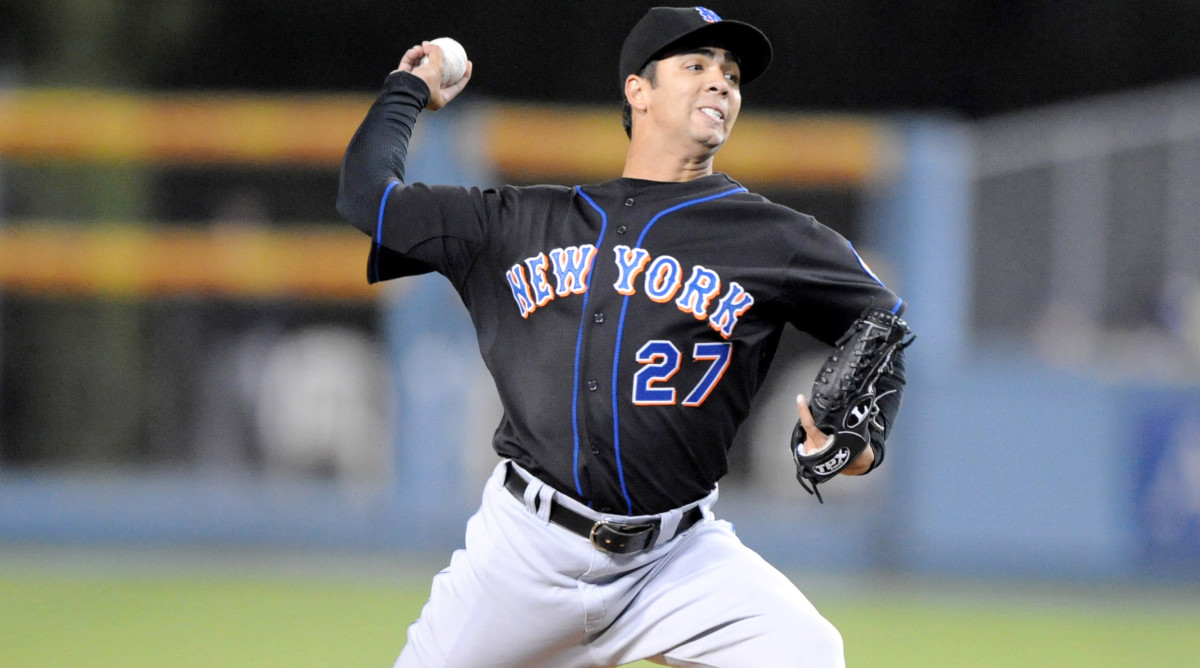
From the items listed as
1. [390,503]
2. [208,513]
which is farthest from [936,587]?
[208,513]

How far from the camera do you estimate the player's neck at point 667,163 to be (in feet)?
11.2

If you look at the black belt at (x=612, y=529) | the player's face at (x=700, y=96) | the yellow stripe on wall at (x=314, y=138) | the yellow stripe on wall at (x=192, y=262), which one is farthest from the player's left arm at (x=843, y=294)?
the yellow stripe on wall at (x=192, y=262)

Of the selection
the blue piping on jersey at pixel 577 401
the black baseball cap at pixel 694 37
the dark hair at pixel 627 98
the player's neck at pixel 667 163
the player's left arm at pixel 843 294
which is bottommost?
the blue piping on jersey at pixel 577 401

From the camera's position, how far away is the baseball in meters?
3.55

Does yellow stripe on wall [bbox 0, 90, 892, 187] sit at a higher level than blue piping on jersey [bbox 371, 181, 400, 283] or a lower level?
lower

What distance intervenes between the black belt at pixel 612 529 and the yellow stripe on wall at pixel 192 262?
18.1ft

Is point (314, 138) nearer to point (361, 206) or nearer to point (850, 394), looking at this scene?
point (361, 206)

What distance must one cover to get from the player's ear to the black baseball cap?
0.02 meters

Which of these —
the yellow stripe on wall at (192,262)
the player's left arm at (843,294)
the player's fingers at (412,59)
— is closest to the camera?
the player's left arm at (843,294)

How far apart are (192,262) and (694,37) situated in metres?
5.84

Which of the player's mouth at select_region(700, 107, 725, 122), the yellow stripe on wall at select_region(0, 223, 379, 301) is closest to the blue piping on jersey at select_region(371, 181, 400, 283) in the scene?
the player's mouth at select_region(700, 107, 725, 122)

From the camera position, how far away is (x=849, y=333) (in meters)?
3.07

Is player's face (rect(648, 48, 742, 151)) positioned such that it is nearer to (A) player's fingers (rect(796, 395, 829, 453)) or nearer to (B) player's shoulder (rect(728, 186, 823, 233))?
(B) player's shoulder (rect(728, 186, 823, 233))

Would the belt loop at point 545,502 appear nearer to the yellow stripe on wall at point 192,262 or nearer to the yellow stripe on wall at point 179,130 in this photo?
the yellow stripe on wall at point 192,262
